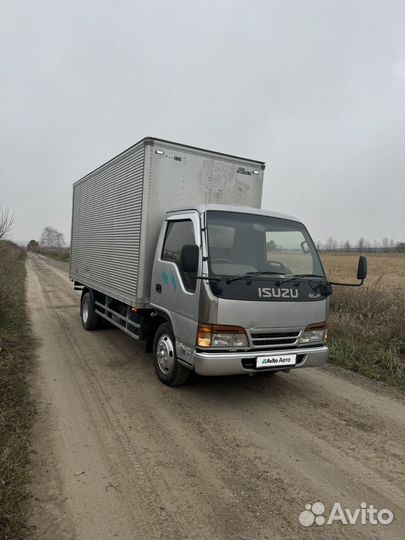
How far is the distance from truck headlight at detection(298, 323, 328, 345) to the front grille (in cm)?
12

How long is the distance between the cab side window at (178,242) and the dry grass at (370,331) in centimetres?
351

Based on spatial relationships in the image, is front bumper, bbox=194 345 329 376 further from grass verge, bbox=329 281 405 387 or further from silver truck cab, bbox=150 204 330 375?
grass verge, bbox=329 281 405 387

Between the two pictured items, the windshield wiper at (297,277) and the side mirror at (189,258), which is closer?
the side mirror at (189,258)

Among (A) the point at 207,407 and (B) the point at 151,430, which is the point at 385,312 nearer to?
(A) the point at 207,407

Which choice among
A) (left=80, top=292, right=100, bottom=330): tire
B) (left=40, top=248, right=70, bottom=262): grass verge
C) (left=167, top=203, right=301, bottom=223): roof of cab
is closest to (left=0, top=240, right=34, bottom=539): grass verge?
(left=80, top=292, right=100, bottom=330): tire

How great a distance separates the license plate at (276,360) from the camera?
14.3ft

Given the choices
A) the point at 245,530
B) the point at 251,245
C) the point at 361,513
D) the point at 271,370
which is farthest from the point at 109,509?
the point at 251,245

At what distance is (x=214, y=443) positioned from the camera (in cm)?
375

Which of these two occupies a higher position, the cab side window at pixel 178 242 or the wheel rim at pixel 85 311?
the cab side window at pixel 178 242

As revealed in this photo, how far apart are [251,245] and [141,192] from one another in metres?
1.82

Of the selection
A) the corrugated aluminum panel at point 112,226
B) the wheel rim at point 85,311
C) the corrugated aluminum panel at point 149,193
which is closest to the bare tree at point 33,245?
the corrugated aluminum panel at point 112,226

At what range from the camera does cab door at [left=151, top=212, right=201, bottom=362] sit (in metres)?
4.45

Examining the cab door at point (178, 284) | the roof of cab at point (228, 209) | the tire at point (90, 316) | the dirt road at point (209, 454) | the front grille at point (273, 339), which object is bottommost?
the dirt road at point (209, 454)

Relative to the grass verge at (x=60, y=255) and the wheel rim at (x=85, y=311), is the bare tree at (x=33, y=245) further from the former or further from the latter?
the wheel rim at (x=85, y=311)
